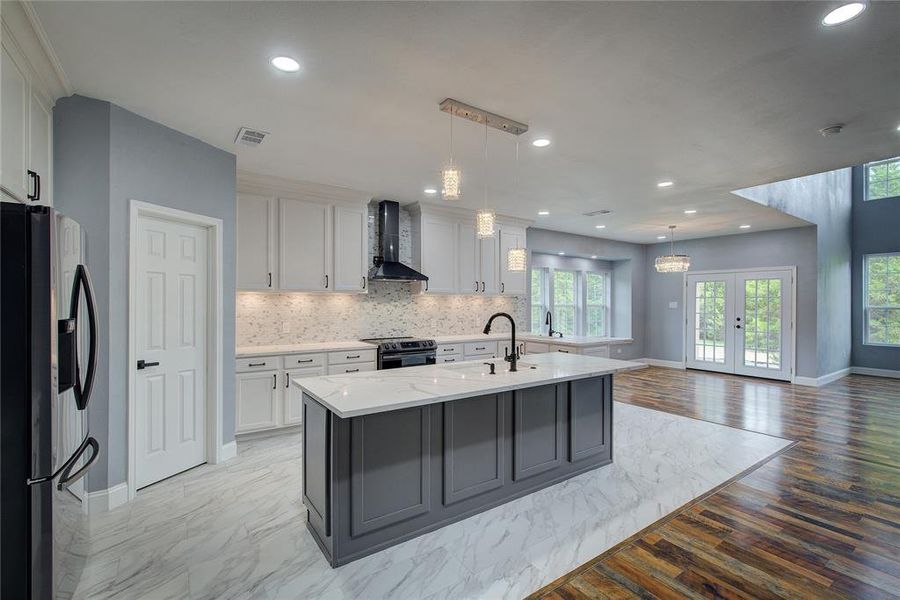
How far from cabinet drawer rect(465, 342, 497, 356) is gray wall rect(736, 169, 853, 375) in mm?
4534

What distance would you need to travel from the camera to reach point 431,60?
221 centimetres

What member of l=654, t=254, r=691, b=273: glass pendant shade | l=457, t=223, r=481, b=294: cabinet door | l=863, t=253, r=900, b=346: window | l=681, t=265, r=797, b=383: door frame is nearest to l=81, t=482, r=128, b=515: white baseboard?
l=457, t=223, r=481, b=294: cabinet door

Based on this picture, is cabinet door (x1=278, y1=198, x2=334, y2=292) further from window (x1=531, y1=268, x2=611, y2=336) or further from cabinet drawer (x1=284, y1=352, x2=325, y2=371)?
window (x1=531, y1=268, x2=611, y2=336)

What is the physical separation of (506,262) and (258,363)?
3804 mm

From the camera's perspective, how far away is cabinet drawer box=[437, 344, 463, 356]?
5.37 m

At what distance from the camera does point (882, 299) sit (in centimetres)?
766

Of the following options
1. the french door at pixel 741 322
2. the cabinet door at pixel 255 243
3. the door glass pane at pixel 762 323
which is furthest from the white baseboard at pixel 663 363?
the cabinet door at pixel 255 243

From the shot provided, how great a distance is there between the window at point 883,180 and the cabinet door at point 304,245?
962cm

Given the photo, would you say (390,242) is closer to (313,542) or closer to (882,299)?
(313,542)

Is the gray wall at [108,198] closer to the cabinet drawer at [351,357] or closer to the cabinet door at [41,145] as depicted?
the cabinet door at [41,145]

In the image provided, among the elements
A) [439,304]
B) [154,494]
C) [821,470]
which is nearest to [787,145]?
[821,470]

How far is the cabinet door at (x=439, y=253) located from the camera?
5.55 meters

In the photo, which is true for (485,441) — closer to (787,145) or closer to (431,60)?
(431,60)

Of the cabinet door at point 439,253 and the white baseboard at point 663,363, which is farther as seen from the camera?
the white baseboard at point 663,363
